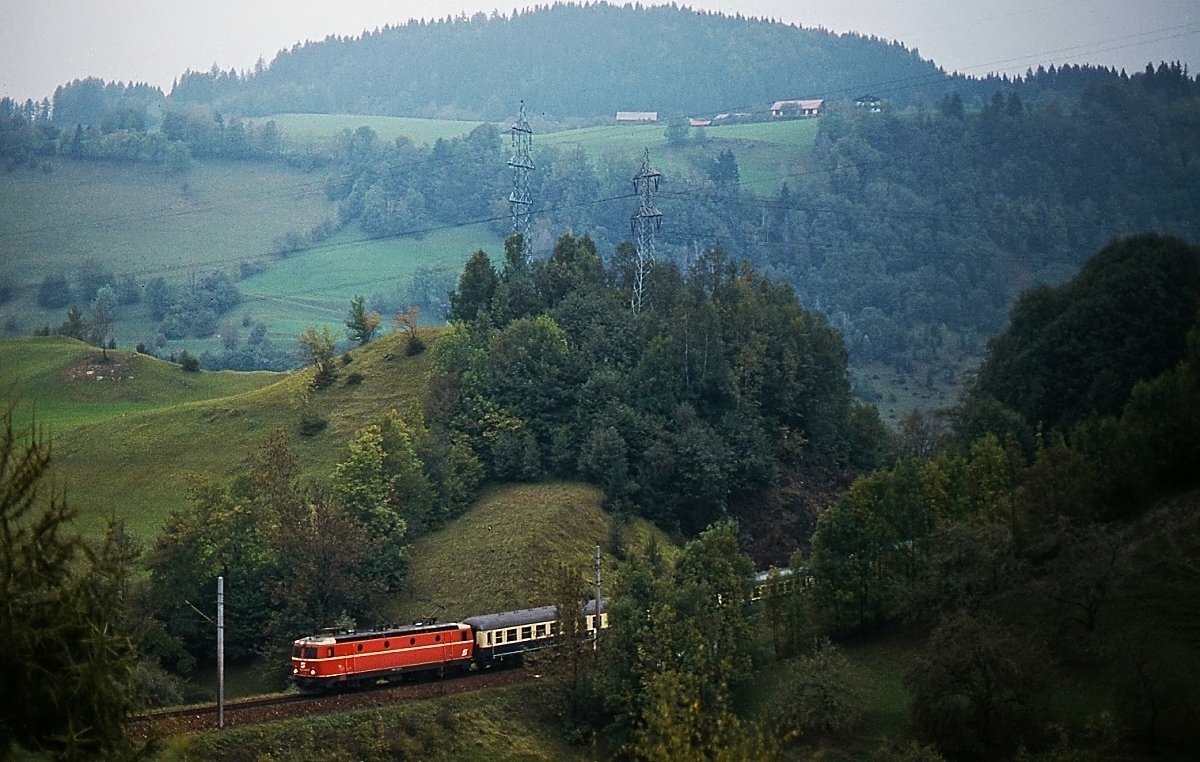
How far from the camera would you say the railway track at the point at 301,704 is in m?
39.2

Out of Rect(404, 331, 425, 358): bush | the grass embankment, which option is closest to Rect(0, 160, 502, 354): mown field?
Rect(404, 331, 425, 358): bush

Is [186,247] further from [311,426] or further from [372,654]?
Answer: [372,654]

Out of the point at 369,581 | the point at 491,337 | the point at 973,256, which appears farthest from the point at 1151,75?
the point at 369,581

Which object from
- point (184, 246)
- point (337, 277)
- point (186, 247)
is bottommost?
point (337, 277)

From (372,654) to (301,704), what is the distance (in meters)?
3.95

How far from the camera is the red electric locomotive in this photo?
4584 centimetres

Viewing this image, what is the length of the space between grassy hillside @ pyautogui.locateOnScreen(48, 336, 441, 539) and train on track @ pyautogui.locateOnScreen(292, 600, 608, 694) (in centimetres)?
2570

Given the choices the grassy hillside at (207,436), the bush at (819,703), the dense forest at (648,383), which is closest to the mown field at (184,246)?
the grassy hillside at (207,436)

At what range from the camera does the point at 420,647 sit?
158 feet

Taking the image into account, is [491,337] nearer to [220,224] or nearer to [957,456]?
[957,456]

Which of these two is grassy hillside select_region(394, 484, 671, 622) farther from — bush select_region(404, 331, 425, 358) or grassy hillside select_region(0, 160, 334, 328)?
grassy hillside select_region(0, 160, 334, 328)

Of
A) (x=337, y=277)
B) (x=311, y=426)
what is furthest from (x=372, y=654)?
(x=337, y=277)

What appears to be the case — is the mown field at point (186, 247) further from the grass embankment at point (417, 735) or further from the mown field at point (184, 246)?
the grass embankment at point (417, 735)

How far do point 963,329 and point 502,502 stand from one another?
11645cm
